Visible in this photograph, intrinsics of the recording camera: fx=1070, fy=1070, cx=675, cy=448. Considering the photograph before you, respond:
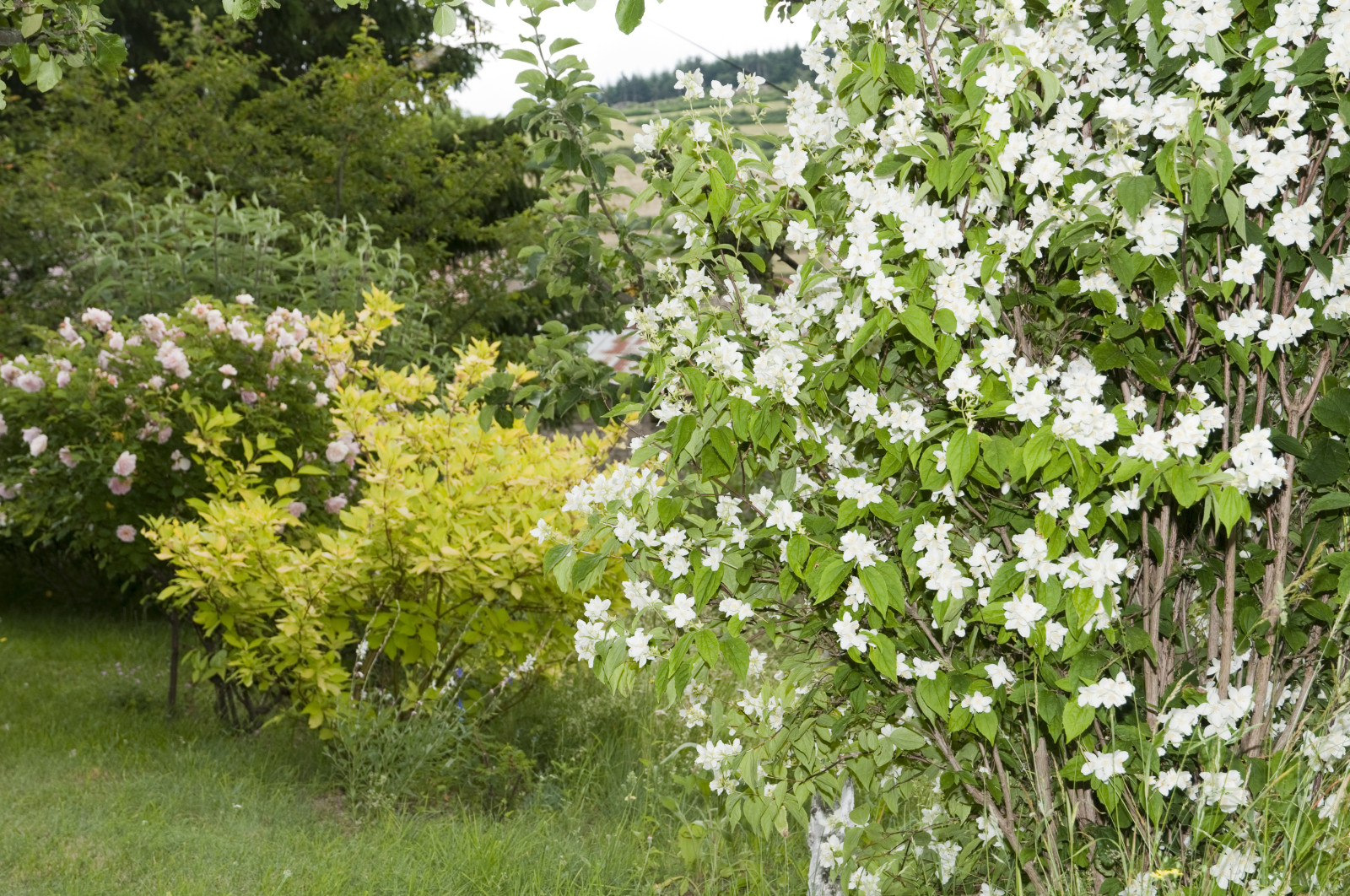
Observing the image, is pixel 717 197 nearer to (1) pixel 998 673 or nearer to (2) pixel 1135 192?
(2) pixel 1135 192

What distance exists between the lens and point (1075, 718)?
6.57ft

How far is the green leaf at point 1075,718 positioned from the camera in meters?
1.99

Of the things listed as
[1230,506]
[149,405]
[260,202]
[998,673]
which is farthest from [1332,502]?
[260,202]

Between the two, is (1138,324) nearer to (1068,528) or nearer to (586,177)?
(1068,528)

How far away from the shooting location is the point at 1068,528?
1.97m

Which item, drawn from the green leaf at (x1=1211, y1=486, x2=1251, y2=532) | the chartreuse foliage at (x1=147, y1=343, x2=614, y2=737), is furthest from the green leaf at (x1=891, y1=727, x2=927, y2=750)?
the chartreuse foliage at (x1=147, y1=343, x2=614, y2=737)

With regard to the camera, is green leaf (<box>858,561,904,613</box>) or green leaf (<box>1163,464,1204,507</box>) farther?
green leaf (<box>858,561,904,613</box>)

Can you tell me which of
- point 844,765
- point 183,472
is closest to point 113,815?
point 183,472

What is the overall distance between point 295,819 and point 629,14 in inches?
122

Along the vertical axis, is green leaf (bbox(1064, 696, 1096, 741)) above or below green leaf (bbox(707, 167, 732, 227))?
below

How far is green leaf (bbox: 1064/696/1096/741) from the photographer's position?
1986 millimetres

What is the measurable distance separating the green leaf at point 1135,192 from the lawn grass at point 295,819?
2.00 m

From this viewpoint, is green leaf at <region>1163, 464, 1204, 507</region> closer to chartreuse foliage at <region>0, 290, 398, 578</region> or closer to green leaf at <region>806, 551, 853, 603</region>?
green leaf at <region>806, 551, 853, 603</region>

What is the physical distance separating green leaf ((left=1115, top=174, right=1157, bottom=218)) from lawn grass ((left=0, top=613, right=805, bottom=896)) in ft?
6.57
